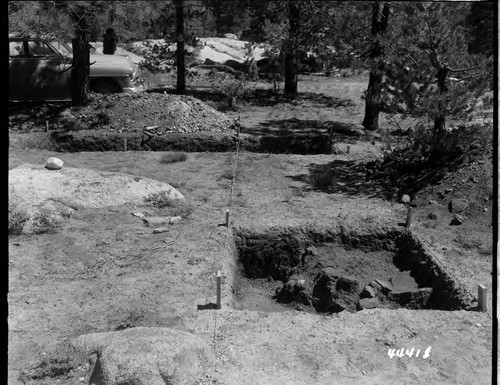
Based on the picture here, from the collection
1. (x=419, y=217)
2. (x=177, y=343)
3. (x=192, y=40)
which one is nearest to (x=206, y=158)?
(x=419, y=217)

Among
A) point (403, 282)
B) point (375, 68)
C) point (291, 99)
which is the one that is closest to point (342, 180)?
point (375, 68)

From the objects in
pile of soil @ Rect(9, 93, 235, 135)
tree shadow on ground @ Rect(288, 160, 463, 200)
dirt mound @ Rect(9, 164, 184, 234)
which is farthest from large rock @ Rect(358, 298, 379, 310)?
pile of soil @ Rect(9, 93, 235, 135)

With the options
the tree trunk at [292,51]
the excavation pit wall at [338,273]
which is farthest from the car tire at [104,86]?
the excavation pit wall at [338,273]

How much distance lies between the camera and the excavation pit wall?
7195 millimetres

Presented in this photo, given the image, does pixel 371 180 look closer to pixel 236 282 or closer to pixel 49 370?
pixel 236 282

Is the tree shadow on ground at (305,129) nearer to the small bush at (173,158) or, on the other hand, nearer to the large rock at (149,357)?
the small bush at (173,158)

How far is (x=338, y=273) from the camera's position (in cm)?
791

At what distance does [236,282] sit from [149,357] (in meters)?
3.00

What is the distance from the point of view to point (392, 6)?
43.5ft

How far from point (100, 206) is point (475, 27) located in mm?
7310

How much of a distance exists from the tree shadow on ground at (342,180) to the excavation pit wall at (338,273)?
1.78m

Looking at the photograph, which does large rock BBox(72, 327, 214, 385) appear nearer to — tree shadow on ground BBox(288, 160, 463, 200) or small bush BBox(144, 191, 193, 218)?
small bush BBox(144, 191, 193, 218)

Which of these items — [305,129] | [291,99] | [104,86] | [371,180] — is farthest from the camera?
[291,99]

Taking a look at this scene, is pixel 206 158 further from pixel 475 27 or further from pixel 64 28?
pixel 475 27
